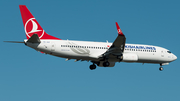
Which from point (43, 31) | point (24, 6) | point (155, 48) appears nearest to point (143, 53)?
point (155, 48)

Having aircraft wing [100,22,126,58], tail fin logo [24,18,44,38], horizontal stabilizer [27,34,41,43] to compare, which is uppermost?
tail fin logo [24,18,44,38]

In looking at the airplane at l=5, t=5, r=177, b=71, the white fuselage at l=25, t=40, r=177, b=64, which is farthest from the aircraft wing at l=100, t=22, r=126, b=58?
the white fuselage at l=25, t=40, r=177, b=64

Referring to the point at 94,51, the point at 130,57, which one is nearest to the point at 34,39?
the point at 94,51

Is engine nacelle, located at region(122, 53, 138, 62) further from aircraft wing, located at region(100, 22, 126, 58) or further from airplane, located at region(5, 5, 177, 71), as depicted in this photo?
aircraft wing, located at region(100, 22, 126, 58)

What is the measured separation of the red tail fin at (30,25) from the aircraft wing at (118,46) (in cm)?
689

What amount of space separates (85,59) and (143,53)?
8.04m

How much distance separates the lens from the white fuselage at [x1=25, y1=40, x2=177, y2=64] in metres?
36.2

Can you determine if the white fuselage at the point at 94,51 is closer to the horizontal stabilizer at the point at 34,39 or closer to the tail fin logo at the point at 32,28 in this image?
the horizontal stabilizer at the point at 34,39

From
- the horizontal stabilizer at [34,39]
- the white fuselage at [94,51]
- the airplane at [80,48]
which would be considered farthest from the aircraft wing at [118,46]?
the horizontal stabilizer at [34,39]

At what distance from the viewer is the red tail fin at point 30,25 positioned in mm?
37000

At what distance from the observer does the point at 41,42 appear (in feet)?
118

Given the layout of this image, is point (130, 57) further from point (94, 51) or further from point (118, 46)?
point (94, 51)

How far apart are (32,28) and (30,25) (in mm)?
435

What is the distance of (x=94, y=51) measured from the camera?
38.0 metres
